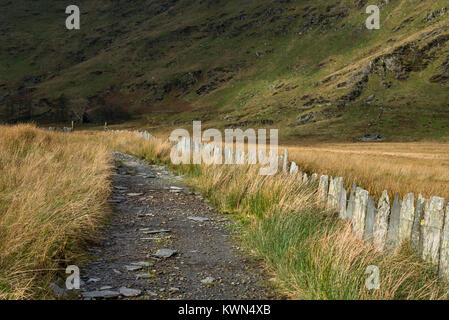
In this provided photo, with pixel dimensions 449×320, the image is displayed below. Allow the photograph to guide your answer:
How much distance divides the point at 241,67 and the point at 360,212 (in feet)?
316

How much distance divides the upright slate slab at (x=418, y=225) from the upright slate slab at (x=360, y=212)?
0.67m

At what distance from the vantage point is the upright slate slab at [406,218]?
404cm

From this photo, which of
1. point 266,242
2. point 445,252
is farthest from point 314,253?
point 445,252

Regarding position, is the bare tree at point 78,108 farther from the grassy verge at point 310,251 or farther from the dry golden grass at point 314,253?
the dry golden grass at point 314,253

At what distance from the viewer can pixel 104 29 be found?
469ft

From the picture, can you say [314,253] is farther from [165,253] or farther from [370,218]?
[165,253]

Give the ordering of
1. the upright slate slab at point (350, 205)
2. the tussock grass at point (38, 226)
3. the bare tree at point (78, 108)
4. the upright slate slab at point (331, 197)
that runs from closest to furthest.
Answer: the tussock grass at point (38, 226), the upright slate slab at point (350, 205), the upright slate slab at point (331, 197), the bare tree at point (78, 108)

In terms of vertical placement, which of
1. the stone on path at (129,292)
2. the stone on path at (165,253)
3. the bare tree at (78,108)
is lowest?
the stone on path at (129,292)

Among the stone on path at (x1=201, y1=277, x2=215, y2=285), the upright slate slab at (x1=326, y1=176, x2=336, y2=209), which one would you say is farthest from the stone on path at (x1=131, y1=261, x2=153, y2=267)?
the upright slate slab at (x1=326, y1=176, x2=336, y2=209)

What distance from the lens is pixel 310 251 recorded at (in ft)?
12.3

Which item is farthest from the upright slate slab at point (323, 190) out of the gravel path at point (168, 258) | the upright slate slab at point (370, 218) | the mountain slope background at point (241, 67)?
the mountain slope background at point (241, 67)
